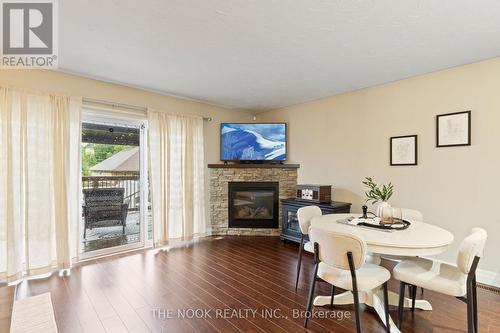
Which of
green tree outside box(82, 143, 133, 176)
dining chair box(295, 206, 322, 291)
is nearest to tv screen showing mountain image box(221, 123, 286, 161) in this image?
green tree outside box(82, 143, 133, 176)

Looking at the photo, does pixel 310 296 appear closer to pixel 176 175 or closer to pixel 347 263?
pixel 347 263

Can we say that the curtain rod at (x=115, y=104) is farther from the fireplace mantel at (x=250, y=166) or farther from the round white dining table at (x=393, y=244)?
the round white dining table at (x=393, y=244)

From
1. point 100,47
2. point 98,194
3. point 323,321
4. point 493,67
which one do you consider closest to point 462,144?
point 493,67

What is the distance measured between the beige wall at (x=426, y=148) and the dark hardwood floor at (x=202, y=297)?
0.91 meters

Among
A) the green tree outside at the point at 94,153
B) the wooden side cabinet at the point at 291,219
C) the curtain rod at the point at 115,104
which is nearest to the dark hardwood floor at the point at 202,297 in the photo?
the wooden side cabinet at the point at 291,219

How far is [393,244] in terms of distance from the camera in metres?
1.82

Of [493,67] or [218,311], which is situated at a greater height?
[493,67]

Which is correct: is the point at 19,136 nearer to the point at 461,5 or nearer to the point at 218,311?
the point at 218,311

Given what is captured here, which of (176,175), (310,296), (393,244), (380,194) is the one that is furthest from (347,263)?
(176,175)

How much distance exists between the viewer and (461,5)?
191 cm

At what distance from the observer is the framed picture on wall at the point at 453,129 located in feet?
9.70

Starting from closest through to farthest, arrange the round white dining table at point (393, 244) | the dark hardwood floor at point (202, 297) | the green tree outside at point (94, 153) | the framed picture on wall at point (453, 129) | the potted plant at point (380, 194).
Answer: the round white dining table at point (393, 244) → the dark hardwood floor at point (202, 297) → the potted plant at point (380, 194) → the framed picture on wall at point (453, 129) → the green tree outside at point (94, 153)

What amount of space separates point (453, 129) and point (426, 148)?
353mm

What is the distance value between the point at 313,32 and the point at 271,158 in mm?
2857
